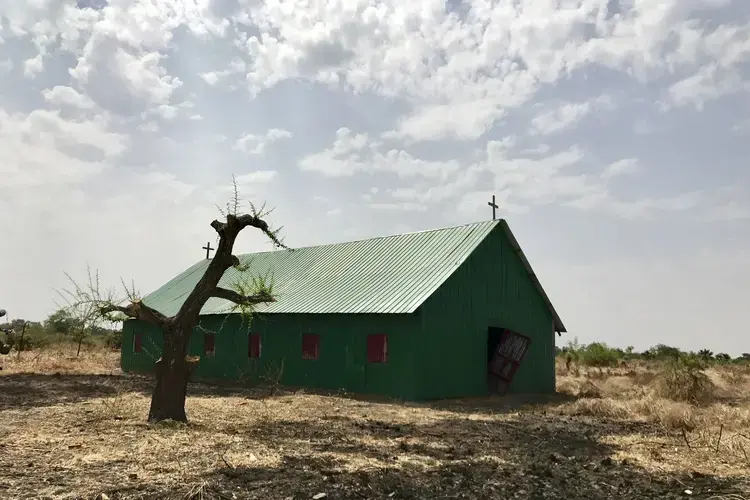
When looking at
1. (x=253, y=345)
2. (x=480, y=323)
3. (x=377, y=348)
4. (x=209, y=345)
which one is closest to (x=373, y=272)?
(x=377, y=348)

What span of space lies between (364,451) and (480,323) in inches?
482

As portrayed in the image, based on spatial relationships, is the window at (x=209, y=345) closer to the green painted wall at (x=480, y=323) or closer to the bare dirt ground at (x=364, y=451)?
the bare dirt ground at (x=364, y=451)

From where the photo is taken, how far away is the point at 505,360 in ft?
75.0

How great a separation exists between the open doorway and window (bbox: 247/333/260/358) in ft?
30.5

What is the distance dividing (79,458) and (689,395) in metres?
18.0

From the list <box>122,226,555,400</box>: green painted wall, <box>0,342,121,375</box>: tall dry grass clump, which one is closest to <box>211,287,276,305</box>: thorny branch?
<box>122,226,555,400</box>: green painted wall

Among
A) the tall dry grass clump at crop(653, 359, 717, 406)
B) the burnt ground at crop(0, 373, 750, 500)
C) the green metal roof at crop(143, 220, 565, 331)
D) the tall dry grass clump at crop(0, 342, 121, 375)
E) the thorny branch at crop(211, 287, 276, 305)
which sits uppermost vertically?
the green metal roof at crop(143, 220, 565, 331)

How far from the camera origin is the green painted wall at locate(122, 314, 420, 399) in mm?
20516

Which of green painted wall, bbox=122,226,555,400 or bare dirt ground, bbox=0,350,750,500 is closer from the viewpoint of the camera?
bare dirt ground, bbox=0,350,750,500

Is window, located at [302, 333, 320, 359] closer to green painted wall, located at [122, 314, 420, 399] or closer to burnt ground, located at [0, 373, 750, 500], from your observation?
green painted wall, located at [122, 314, 420, 399]

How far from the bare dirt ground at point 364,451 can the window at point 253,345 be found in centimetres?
773

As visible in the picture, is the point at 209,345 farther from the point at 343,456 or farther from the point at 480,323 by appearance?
the point at 343,456

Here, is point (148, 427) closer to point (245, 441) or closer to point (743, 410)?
point (245, 441)

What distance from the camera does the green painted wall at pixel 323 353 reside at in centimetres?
2052
